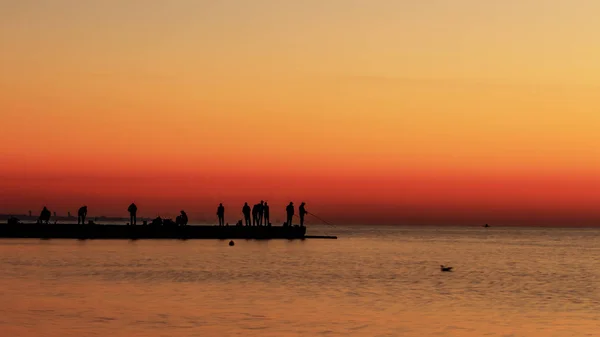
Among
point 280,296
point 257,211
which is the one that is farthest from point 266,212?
point 280,296

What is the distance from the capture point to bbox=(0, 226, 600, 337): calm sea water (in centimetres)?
2512

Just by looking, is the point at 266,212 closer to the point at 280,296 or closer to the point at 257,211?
the point at 257,211

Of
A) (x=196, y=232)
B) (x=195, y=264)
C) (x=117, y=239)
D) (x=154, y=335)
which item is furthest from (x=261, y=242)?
(x=154, y=335)

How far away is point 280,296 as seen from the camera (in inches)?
1293

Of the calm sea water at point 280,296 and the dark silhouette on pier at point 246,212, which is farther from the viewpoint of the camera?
the dark silhouette on pier at point 246,212

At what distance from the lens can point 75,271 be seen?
1596 inches

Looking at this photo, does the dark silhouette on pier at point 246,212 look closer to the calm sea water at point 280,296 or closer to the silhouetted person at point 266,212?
the silhouetted person at point 266,212

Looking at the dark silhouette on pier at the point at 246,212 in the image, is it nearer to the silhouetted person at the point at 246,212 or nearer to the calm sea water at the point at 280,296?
the silhouetted person at the point at 246,212

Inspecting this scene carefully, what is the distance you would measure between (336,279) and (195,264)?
8.93 m

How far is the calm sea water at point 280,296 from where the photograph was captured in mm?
25125

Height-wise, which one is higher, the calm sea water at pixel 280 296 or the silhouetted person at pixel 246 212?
the silhouetted person at pixel 246 212

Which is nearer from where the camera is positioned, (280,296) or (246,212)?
(280,296)

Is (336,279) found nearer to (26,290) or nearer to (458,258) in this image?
(26,290)

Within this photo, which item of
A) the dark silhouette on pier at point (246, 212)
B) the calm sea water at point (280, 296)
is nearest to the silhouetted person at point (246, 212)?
the dark silhouette on pier at point (246, 212)
